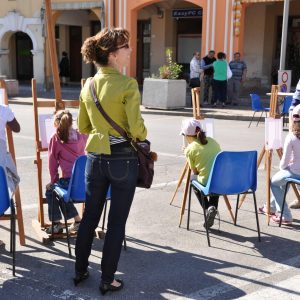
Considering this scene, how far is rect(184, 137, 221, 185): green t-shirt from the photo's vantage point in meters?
5.27

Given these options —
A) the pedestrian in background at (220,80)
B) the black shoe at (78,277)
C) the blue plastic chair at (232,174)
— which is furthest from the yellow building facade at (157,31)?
the black shoe at (78,277)

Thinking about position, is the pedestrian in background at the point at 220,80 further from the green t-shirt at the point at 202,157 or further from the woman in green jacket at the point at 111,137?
the woman in green jacket at the point at 111,137

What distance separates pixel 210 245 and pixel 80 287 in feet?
4.88

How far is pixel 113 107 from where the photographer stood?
358 cm

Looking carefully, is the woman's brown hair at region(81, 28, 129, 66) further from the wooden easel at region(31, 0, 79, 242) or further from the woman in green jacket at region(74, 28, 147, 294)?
the wooden easel at region(31, 0, 79, 242)

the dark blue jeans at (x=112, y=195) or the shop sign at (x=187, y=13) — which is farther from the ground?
the shop sign at (x=187, y=13)

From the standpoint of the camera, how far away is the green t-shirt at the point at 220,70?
56.6 feet

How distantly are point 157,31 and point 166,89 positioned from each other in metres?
8.92

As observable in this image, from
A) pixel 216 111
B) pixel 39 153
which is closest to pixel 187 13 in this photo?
pixel 216 111

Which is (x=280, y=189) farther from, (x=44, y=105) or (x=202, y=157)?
(x=44, y=105)

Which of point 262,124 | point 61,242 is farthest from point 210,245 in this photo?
point 262,124

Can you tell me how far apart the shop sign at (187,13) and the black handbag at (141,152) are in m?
20.5

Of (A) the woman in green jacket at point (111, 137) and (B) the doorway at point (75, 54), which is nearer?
(A) the woman in green jacket at point (111, 137)

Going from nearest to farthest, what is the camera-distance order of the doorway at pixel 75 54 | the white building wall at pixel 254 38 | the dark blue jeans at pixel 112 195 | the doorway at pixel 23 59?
the dark blue jeans at pixel 112 195, the white building wall at pixel 254 38, the doorway at pixel 75 54, the doorway at pixel 23 59
